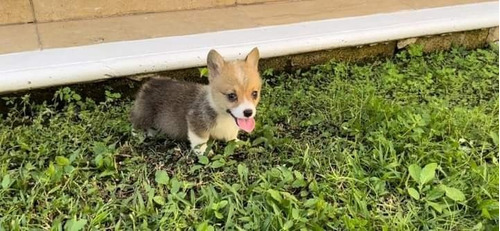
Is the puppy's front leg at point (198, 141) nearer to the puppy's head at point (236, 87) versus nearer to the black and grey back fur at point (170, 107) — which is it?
the black and grey back fur at point (170, 107)

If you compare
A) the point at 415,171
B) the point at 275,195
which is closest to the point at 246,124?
the point at 275,195

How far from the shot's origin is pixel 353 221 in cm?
244

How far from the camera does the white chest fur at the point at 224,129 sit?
2877 millimetres

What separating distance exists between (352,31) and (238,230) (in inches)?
68.6

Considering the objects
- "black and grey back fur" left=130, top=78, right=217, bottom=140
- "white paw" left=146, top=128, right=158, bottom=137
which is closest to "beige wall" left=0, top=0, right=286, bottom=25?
"black and grey back fur" left=130, top=78, right=217, bottom=140

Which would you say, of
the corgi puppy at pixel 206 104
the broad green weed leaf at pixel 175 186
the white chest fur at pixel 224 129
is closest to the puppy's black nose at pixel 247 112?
the corgi puppy at pixel 206 104

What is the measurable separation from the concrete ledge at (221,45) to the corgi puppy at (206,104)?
0.93 feet

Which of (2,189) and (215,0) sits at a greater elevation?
(215,0)

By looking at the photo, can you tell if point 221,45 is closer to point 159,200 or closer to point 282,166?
point 282,166

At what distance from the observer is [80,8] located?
3.84 meters

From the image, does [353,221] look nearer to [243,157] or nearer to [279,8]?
[243,157]

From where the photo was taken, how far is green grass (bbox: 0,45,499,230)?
253cm

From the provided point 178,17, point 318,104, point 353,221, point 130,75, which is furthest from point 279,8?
point 353,221

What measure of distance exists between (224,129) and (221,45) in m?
0.71
